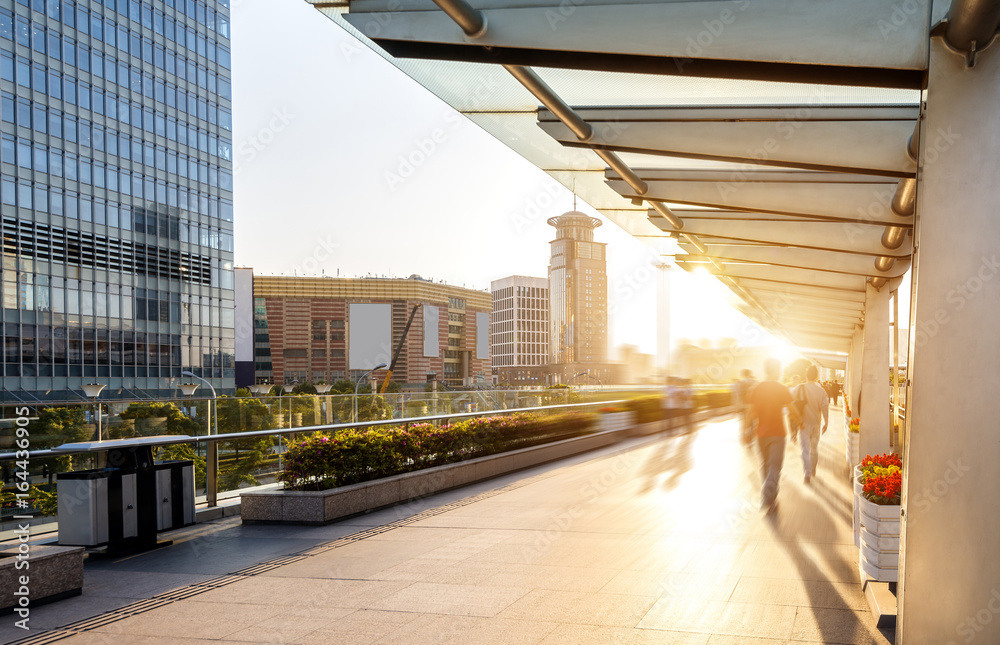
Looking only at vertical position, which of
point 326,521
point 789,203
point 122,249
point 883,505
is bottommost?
point 326,521

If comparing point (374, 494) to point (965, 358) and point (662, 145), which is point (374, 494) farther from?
point (965, 358)

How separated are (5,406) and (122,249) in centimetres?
5376

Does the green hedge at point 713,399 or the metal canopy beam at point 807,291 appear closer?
the metal canopy beam at point 807,291

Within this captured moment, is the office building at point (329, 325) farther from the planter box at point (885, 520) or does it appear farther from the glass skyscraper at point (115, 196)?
the planter box at point (885, 520)

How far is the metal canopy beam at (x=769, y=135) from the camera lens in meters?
5.74

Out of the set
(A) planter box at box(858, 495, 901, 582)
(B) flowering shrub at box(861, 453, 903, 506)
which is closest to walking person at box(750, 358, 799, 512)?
(B) flowering shrub at box(861, 453, 903, 506)

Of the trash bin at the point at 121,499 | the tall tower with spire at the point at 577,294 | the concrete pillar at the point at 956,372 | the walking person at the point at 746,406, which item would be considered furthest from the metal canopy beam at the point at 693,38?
the tall tower with spire at the point at 577,294

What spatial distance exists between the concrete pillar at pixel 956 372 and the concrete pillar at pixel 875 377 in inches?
351

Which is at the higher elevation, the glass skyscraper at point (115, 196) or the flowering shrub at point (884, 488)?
the glass skyscraper at point (115, 196)

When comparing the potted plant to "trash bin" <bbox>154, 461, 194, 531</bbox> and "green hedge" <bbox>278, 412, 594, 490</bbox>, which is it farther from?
"trash bin" <bbox>154, 461, 194, 531</bbox>

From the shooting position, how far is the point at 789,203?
7668 mm

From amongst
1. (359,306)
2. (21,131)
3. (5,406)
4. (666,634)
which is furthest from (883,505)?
(359,306)

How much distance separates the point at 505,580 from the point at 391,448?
475cm

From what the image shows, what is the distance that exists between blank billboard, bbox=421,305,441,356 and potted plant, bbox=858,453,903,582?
4759 inches
